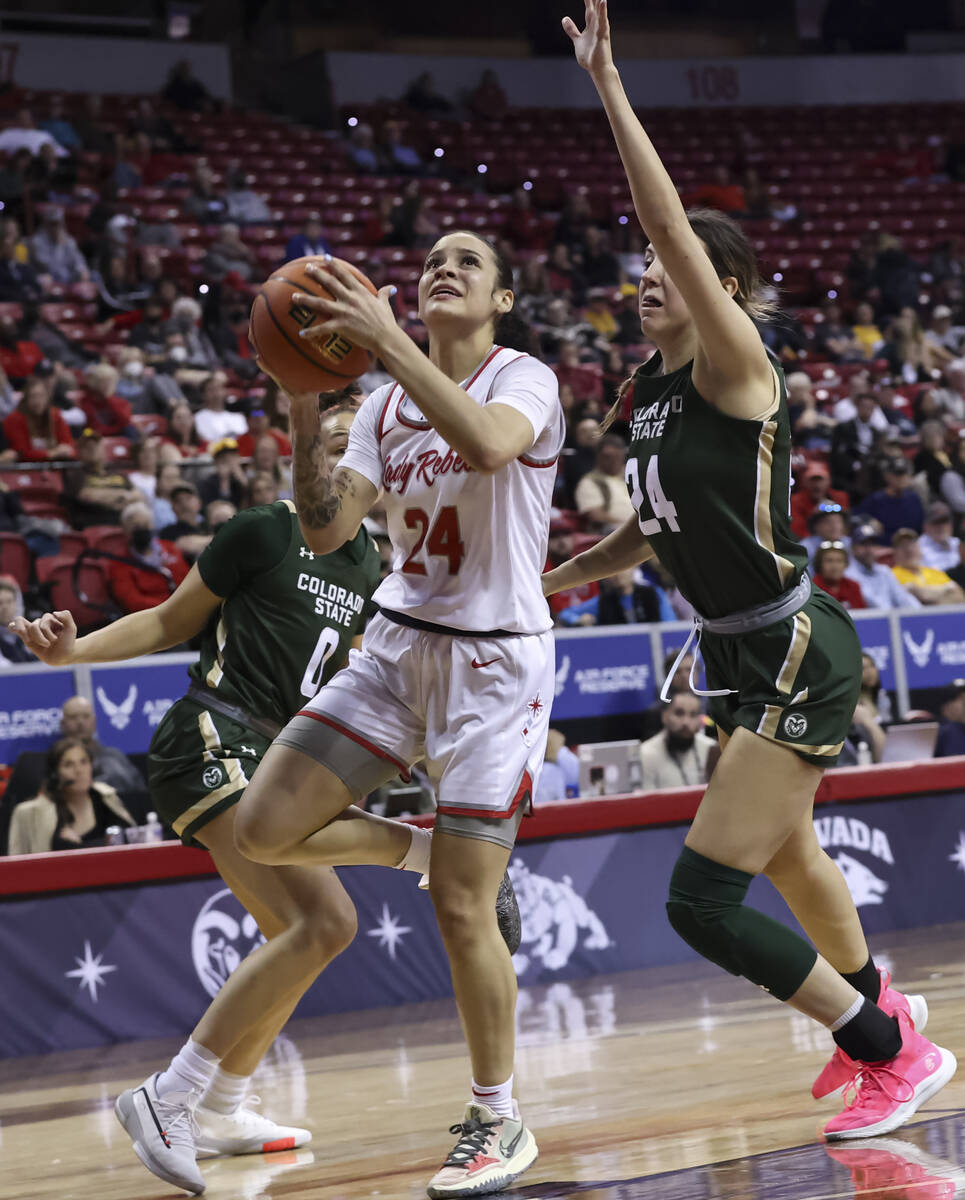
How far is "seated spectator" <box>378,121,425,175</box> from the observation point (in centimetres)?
2038

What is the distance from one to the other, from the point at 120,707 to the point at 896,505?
7468 millimetres

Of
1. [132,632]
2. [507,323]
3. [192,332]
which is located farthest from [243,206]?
[507,323]

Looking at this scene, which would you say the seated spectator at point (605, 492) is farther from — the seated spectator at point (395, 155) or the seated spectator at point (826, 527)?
the seated spectator at point (395, 155)

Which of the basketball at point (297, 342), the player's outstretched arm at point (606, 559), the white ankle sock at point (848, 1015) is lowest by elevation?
the white ankle sock at point (848, 1015)

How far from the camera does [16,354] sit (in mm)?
13156

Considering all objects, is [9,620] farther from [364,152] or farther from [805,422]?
[364,152]

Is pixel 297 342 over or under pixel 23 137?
under

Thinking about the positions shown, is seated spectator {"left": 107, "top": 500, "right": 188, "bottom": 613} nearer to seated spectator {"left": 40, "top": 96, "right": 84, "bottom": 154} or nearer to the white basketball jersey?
the white basketball jersey

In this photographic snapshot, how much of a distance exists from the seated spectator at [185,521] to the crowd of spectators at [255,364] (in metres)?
0.02

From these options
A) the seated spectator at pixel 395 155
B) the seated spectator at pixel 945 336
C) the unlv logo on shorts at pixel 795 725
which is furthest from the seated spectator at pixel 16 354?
the unlv logo on shorts at pixel 795 725

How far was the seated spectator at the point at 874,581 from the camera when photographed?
1190 centimetres

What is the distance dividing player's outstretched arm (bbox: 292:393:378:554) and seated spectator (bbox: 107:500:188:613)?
5.71 meters

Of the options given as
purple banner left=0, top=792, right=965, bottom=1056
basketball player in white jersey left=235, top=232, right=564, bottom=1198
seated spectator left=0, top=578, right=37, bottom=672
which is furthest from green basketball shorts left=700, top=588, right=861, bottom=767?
seated spectator left=0, top=578, right=37, bottom=672

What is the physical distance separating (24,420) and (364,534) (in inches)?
292
